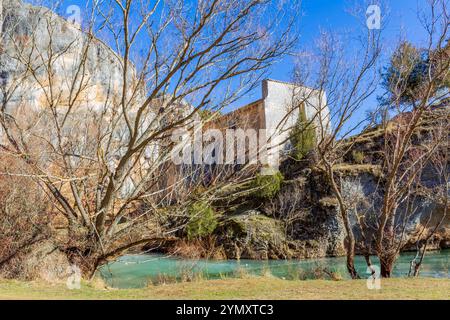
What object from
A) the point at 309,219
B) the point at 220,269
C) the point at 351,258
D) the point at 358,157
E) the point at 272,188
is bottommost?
the point at 220,269

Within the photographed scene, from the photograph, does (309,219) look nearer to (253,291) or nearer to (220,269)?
(220,269)

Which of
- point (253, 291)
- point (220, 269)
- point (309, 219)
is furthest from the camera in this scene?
point (309, 219)

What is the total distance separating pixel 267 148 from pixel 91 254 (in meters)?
4.28

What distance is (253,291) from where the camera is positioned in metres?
5.41

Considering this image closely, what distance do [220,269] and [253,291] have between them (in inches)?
370

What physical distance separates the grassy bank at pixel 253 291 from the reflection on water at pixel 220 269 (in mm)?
2359

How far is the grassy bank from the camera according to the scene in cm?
498

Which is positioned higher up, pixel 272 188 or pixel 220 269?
pixel 272 188

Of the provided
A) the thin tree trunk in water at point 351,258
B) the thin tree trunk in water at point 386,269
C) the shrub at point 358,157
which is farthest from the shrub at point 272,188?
the thin tree trunk in water at point 386,269

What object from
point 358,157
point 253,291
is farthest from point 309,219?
point 253,291

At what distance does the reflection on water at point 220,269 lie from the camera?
925 cm

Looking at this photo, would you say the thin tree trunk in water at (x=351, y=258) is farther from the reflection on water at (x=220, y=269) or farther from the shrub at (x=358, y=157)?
the shrub at (x=358, y=157)
